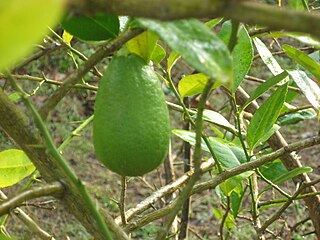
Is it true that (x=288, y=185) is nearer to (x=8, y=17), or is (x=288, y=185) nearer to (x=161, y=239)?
(x=161, y=239)

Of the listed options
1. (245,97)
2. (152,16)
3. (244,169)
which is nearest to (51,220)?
(245,97)

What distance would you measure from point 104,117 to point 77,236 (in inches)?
77.1

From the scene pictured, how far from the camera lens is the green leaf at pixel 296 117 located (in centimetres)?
121

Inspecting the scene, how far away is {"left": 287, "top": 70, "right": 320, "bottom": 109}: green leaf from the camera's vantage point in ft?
2.77

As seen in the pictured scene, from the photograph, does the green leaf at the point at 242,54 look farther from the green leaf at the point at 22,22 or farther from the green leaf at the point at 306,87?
the green leaf at the point at 22,22

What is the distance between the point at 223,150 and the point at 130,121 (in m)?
0.45

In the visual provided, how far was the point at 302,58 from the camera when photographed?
0.79 meters

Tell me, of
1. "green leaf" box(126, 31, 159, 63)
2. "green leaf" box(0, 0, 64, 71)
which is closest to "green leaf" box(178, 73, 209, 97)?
"green leaf" box(126, 31, 159, 63)

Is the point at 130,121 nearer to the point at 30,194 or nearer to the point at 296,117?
the point at 30,194

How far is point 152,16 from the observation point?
0.31 metres

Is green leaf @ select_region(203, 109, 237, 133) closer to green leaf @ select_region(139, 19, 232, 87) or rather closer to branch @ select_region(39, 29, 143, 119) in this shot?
branch @ select_region(39, 29, 143, 119)

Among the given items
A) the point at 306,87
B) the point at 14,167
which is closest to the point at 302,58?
the point at 306,87

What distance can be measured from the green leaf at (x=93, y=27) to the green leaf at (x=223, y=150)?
0.35 meters

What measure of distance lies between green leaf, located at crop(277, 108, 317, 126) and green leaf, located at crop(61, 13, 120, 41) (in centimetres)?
66
